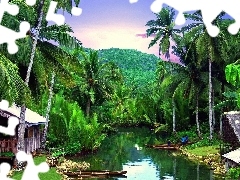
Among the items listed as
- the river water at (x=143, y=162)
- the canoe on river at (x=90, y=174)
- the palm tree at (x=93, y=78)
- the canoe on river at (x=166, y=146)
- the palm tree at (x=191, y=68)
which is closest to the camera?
the canoe on river at (x=90, y=174)

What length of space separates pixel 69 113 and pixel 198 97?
32.2 ft

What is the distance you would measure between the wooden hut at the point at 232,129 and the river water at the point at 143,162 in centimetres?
156

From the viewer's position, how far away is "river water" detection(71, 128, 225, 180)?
1864 cm

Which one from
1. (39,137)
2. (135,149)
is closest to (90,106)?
(135,149)

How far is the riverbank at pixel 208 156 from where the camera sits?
768 inches

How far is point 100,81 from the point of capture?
30.2 meters

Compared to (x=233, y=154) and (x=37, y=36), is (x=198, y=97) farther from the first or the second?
(x=37, y=36)

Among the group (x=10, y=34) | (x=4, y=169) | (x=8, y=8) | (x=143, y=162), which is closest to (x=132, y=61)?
(x=143, y=162)

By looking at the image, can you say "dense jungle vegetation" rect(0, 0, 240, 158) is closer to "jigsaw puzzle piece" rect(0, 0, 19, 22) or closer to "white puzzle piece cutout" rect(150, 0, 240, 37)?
"jigsaw puzzle piece" rect(0, 0, 19, 22)

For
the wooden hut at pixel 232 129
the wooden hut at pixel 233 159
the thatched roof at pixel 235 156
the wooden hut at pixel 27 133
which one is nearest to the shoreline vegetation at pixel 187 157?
the wooden hut at pixel 233 159

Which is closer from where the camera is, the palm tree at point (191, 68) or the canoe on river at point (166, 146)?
the canoe on river at point (166, 146)

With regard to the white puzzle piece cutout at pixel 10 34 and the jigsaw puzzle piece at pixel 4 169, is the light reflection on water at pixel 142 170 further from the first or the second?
the white puzzle piece cutout at pixel 10 34

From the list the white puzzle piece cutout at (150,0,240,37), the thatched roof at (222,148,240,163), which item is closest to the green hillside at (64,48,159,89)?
the thatched roof at (222,148,240,163)

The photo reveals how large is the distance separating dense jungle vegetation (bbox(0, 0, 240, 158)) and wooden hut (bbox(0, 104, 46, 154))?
811 millimetres
